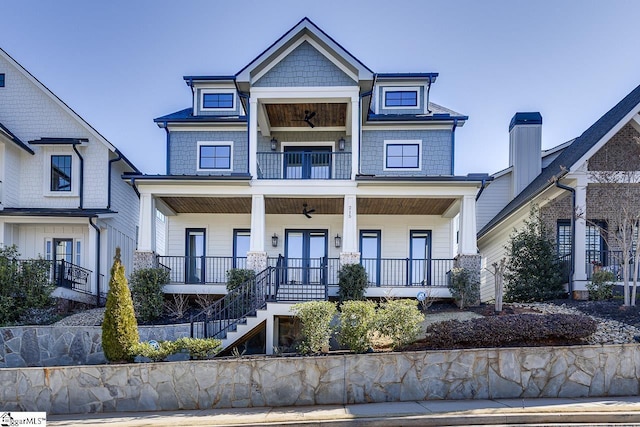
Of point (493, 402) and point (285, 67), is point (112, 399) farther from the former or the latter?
point (285, 67)

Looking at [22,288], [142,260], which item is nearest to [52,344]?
[22,288]

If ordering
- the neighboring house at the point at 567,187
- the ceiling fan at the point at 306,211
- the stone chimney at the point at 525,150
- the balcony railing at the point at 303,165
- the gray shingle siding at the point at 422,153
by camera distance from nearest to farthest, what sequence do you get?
1. the neighboring house at the point at 567,187
2. the ceiling fan at the point at 306,211
3. the balcony railing at the point at 303,165
4. the gray shingle siding at the point at 422,153
5. the stone chimney at the point at 525,150

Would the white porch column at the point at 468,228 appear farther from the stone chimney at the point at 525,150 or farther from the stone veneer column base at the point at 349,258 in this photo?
the stone chimney at the point at 525,150

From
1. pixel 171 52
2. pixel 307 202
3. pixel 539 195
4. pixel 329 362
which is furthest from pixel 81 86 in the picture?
pixel 539 195

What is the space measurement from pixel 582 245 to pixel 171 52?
43.3 ft

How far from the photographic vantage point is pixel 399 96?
18.2 m

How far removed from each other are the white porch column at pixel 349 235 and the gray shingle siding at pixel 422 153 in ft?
8.42

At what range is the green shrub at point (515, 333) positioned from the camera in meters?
9.48

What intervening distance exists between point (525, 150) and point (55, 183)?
58.7 feet

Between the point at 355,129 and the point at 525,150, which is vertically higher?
the point at 525,150

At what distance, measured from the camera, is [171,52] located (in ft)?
49.4

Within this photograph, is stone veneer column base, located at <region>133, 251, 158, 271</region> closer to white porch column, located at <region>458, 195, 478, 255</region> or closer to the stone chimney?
white porch column, located at <region>458, 195, 478, 255</region>

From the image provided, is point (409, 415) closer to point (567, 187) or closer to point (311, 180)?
point (311, 180)

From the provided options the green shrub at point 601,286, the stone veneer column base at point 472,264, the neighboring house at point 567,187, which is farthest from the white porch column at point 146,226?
the green shrub at point 601,286
